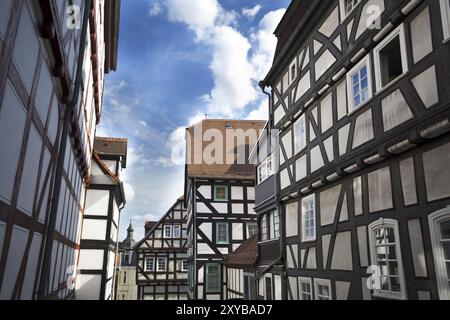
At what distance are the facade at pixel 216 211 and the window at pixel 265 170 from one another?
9.62m

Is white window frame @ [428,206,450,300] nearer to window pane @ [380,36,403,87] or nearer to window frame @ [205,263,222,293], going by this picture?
window pane @ [380,36,403,87]

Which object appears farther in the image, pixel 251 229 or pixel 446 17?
pixel 251 229

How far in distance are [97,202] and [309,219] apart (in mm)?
9295

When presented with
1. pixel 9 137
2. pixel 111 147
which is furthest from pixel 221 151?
pixel 9 137

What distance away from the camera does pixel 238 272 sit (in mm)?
20078

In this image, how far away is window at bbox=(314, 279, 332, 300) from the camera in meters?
9.35

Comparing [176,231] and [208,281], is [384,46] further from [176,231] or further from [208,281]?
[176,231]

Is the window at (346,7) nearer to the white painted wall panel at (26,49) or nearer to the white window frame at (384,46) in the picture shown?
the white window frame at (384,46)

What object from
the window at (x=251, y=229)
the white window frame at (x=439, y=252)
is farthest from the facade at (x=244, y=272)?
the white window frame at (x=439, y=252)

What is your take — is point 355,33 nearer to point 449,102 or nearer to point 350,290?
point 449,102

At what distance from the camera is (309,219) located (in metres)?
10.9

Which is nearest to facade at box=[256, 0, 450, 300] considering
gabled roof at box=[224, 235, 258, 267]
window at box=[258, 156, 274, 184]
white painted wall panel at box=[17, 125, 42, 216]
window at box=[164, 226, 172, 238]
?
window at box=[258, 156, 274, 184]
